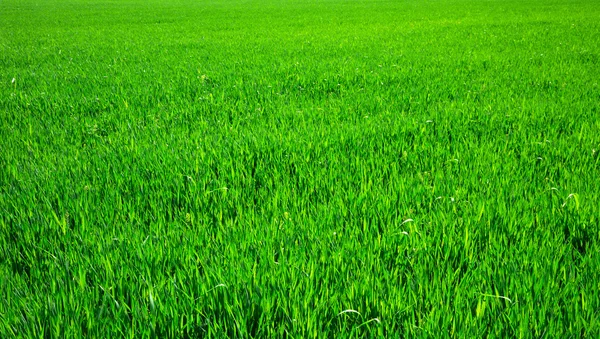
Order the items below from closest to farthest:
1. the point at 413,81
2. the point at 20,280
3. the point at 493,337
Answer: the point at 493,337 → the point at 20,280 → the point at 413,81

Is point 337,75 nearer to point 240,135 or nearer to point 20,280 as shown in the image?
point 240,135

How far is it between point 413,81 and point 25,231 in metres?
5.40

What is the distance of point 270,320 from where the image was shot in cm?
149

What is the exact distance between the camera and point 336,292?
1.59 m

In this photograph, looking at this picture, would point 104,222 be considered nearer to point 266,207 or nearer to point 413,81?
point 266,207

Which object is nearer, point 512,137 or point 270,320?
point 270,320

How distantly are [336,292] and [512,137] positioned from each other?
277cm

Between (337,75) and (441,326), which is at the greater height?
(337,75)

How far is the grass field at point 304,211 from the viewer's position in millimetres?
→ 1537

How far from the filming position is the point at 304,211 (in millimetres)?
2322

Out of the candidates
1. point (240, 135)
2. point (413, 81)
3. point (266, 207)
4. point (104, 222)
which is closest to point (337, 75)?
point (413, 81)

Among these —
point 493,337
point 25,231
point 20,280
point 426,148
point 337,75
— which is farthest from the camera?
point 337,75

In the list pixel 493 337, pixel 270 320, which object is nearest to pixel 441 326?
pixel 493 337

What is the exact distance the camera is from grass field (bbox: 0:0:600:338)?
60.5 inches
